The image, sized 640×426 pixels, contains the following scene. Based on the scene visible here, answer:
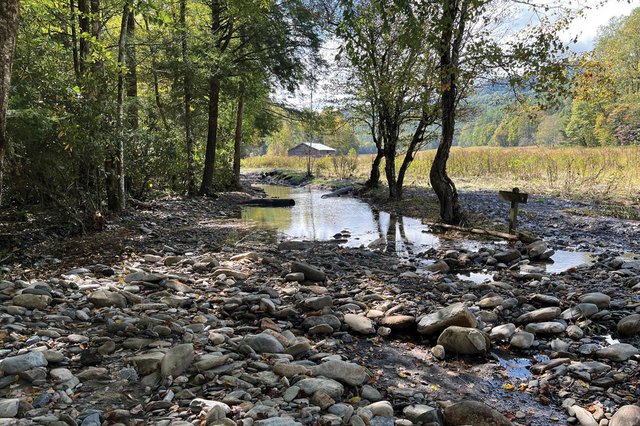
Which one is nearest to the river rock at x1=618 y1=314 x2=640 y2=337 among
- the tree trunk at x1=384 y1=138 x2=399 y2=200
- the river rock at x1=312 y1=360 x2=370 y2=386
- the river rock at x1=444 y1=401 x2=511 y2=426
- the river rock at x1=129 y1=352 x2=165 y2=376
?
the river rock at x1=444 y1=401 x2=511 y2=426

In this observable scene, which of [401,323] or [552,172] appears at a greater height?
[552,172]

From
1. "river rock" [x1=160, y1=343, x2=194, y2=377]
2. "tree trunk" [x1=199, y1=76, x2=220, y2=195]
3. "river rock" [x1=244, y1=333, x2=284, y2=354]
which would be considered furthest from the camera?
"tree trunk" [x1=199, y1=76, x2=220, y2=195]

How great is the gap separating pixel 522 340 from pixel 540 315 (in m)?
0.59

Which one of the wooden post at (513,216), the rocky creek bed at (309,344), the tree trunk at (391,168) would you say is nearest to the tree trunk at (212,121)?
the tree trunk at (391,168)

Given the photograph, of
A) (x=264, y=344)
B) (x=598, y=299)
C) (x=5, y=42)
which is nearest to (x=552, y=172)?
(x=598, y=299)

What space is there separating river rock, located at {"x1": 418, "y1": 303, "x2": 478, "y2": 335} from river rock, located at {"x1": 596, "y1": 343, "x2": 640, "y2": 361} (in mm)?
1028

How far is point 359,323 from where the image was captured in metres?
4.25

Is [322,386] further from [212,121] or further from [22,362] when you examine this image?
[212,121]

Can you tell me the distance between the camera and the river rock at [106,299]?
4152 mm

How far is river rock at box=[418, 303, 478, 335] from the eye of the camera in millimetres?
4090

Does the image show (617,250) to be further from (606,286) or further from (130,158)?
(130,158)

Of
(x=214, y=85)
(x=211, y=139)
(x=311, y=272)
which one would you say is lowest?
(x=311, y=272)

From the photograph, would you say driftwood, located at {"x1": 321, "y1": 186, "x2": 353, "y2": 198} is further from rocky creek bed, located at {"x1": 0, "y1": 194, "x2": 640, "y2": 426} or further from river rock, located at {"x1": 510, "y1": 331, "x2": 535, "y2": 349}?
river rock, located at {"x1": 510, "y1": 331, "x2": 535, "y2": 349}

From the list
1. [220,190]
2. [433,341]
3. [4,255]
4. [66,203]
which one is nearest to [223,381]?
[433,341]
